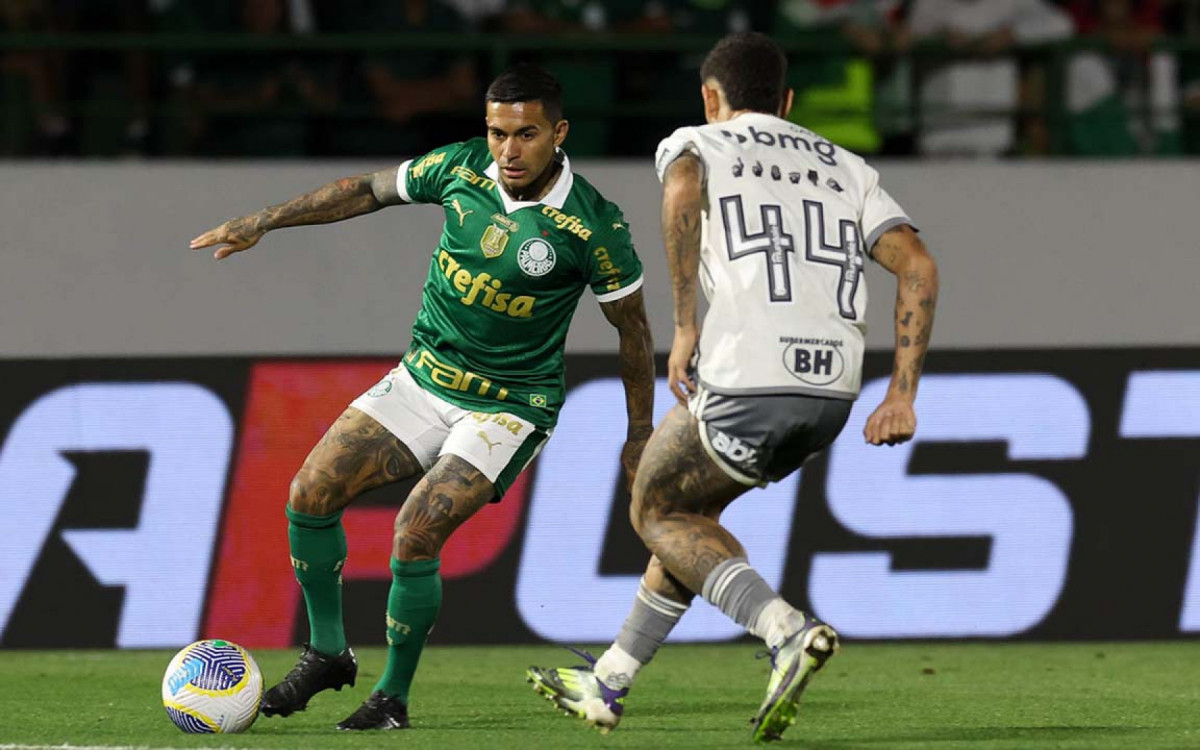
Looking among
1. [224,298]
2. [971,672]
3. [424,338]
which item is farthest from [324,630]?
[224,298]

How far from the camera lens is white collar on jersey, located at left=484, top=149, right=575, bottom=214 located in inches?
256

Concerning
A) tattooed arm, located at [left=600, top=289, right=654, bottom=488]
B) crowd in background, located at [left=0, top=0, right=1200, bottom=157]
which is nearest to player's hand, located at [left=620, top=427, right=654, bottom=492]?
tattooed arm, located at [left=600, top=289, right=654, bottom=488]

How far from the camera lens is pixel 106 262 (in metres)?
10.2

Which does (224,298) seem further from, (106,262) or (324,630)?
(324,630)

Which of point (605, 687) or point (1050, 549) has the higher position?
point (605, 687)

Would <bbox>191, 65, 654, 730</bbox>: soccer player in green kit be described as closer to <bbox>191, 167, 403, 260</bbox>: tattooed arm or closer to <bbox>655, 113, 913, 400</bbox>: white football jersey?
A: <bbox>191, 167, 403, 260</bbox>: tattooed arm

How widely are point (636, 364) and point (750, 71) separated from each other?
3.96ft

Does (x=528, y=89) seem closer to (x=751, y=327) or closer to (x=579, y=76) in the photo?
(x=751, y=327)

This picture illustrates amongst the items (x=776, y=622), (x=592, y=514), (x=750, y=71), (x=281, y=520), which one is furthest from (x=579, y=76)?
(x=776, y=622)

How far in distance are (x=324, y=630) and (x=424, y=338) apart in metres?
0.98

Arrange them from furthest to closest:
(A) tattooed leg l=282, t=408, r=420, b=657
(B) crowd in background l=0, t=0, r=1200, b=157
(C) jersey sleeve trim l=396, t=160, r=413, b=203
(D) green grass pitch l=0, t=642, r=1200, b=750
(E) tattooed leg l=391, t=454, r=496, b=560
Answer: (B) crowd in background l=0, t=0, r=1200, b=157
(C) jersey sleeve trim l=396, t=160, r=413, b=203
(A) tattooed leg l=282, t=408, r=420, b=657
(E) tattooed leg l=391, t=454, r=496, b=560
(D) green grass pitch l=0, t=642, r=1200, b=750

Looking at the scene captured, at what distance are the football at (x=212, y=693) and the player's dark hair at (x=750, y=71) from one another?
2216mm

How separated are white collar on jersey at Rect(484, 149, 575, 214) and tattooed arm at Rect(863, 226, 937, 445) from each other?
1260 millimetres

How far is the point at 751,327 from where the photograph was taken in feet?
18.1
